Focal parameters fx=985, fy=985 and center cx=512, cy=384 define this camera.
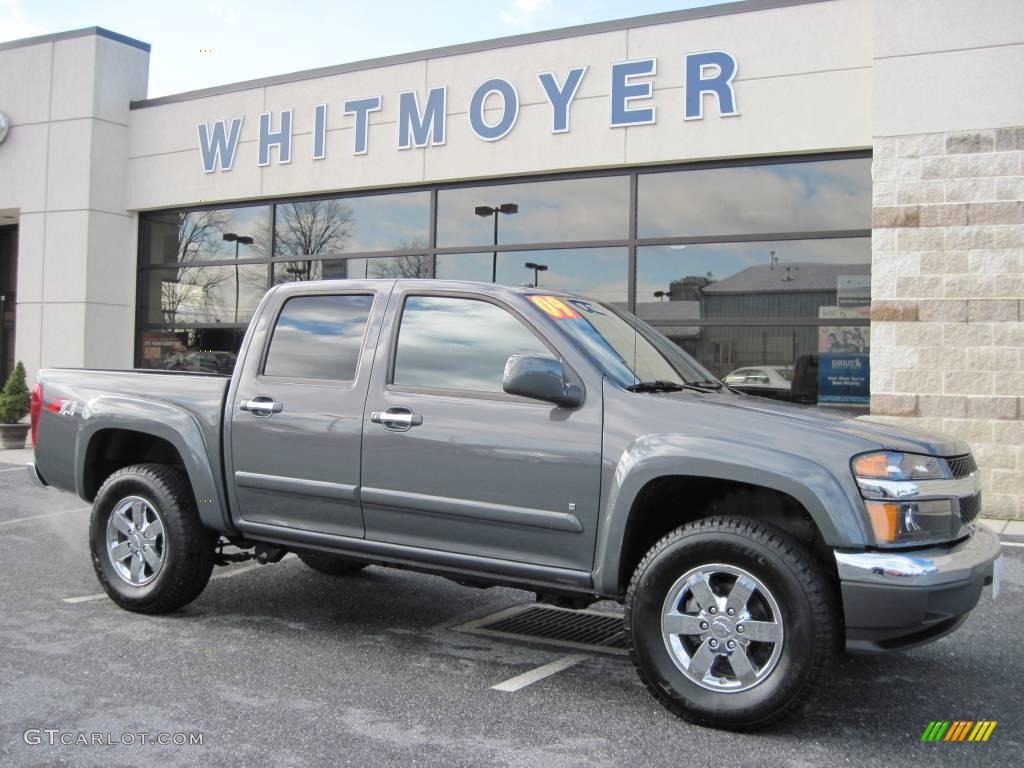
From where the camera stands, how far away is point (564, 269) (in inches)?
496

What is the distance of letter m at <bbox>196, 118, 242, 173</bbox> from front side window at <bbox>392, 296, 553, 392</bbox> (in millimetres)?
11115

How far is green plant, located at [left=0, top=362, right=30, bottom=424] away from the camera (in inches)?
576

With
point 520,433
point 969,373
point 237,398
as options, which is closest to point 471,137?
point 969,373

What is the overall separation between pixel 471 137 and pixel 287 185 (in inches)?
123

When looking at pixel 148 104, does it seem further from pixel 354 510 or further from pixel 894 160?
pixel 354 510

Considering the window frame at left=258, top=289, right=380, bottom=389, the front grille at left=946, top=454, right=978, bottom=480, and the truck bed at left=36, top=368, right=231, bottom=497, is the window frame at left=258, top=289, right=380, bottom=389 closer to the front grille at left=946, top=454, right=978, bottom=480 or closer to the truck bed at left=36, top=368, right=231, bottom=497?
the truck bed at left=36, top=368, right=231, bottom=497

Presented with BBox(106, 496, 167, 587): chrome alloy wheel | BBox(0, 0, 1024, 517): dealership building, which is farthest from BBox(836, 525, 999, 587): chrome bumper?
BBox(0, 0, 1024, 517): dealership building

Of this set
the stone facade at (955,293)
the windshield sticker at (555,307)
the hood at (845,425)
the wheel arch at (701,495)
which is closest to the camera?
the wheel arch at (701,495)

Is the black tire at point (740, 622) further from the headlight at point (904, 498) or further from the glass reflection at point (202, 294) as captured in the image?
the glass reflection at point (202, 294)

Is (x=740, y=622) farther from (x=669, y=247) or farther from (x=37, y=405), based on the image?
(x=669, y=247)

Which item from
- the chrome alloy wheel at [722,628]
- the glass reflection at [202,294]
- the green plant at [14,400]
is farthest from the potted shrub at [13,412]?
the chrome alloy wheel at [722,628]

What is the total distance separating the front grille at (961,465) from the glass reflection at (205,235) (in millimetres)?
12433

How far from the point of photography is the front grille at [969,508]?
12.7ft

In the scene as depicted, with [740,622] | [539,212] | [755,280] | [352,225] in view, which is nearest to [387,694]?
[740,622]
